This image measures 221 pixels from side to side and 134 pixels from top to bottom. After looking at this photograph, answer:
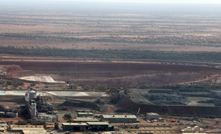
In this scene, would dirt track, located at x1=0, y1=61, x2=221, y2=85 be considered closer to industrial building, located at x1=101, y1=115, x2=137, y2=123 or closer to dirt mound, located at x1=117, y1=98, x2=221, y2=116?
dirt mound, located at x1=117, y1=98, x2=221, y2=116

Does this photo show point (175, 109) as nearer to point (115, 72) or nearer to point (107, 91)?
point (107, 91)

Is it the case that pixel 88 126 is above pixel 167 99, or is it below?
below

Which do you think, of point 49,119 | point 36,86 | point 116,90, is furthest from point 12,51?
point 49,119

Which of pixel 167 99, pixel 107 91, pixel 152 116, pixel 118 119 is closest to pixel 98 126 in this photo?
pixel 118 119

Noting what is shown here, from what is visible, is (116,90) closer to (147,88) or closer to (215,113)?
(147,88)

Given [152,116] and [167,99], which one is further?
[167,99]

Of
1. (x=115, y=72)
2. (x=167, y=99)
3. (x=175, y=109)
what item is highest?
(x=115, y=72)

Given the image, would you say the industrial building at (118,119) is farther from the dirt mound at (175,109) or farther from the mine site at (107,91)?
the dirt mound at (175,109)
